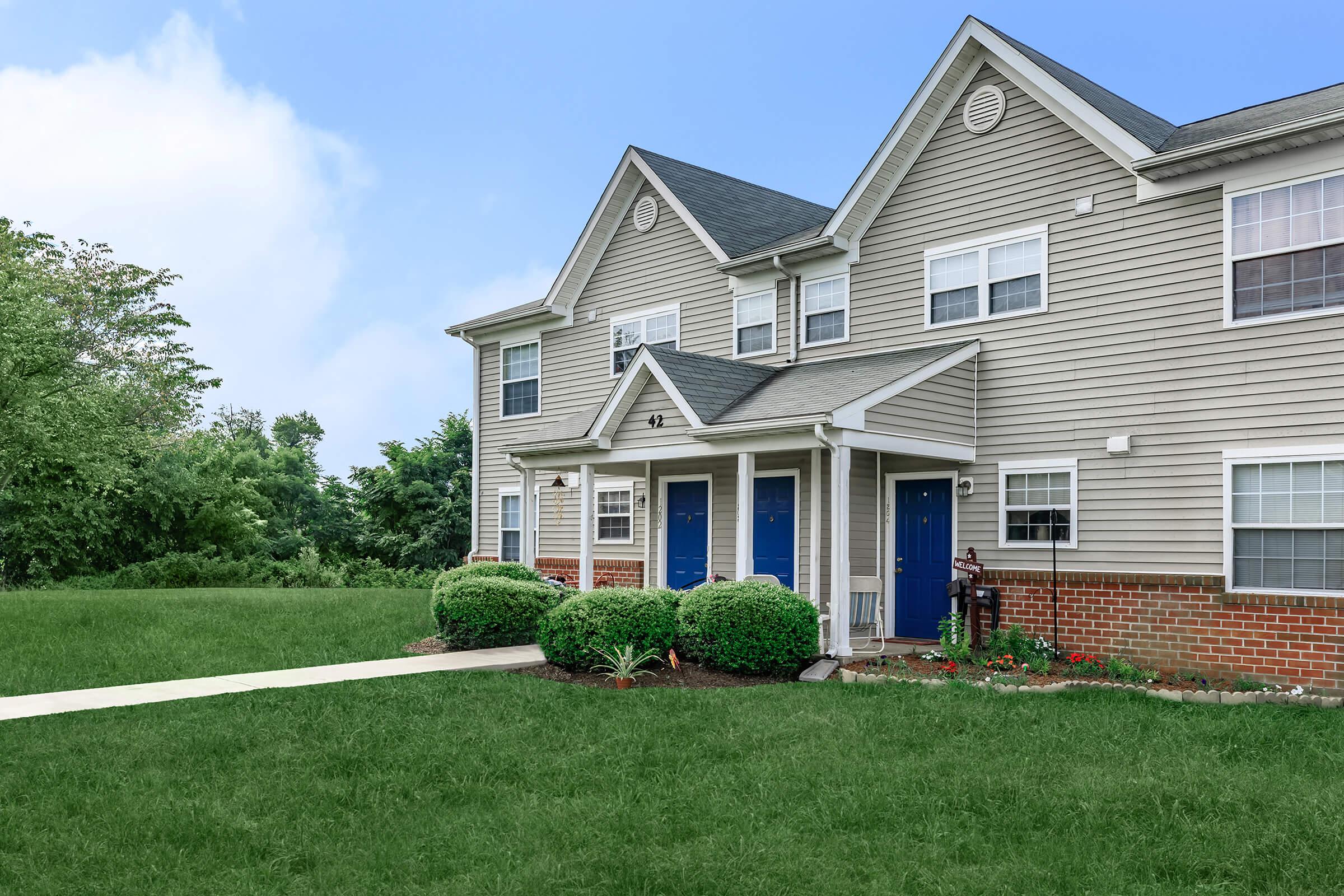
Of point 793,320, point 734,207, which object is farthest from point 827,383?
point 734,207

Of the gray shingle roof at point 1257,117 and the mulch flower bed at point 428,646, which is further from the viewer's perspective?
the mulch flower bed at point 428,646

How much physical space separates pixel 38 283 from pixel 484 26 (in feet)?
37.9

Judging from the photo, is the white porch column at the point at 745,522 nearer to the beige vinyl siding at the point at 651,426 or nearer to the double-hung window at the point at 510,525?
the beige vinyl siding at the point at 651,426

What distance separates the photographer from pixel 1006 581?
13.0 m

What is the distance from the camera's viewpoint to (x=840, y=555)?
39.7 ft

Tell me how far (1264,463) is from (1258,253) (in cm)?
224

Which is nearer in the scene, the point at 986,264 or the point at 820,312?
the point at 986,264

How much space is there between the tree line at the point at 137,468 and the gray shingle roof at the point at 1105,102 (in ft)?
53.5

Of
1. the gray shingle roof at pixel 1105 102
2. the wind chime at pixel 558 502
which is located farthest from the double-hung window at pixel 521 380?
the gray shingle roof at pixel 1105 102

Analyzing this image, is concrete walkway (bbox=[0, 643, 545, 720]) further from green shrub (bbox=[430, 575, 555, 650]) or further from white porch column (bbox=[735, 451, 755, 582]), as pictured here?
white porch column (bbox=[735, 451, 755, 582])

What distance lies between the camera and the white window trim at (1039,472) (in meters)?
12.6

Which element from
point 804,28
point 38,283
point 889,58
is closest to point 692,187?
point 804,28

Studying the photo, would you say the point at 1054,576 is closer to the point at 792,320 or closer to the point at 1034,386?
the point at 1034,386

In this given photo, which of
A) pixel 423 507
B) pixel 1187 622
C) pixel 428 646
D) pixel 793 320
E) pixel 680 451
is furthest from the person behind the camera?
pixel 423 507
